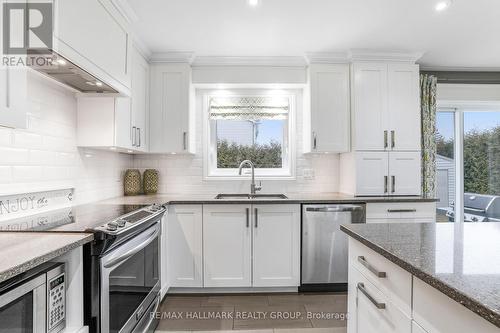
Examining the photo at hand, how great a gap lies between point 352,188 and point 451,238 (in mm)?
1845

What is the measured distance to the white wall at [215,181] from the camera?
338 cm

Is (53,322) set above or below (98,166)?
below

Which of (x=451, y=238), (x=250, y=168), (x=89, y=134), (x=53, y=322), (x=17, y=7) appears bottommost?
(x=53, y=322)

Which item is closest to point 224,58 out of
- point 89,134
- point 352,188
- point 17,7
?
point 89,134

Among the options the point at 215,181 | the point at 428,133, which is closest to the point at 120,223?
the point at 215,181

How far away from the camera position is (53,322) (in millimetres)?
1089

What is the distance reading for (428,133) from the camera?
3.30 meters

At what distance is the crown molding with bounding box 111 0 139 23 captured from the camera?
194 cm

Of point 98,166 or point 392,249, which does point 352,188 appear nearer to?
point 392,249

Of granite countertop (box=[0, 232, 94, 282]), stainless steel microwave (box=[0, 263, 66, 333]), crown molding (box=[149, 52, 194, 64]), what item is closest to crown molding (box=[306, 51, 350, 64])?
crown molding (box=[149, 52, 194, 64])

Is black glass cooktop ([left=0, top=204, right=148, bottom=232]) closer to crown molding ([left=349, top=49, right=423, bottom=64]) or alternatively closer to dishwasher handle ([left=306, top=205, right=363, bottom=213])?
dishwasher handle ([left=306, top=205, right=363, bottom=213])

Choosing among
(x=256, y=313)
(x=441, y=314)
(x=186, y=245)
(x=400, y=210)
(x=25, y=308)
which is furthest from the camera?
(x=400, y=210)

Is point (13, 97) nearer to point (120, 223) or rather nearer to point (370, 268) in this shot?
point (120, 223)

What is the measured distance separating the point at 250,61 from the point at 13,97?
2.35 meters
